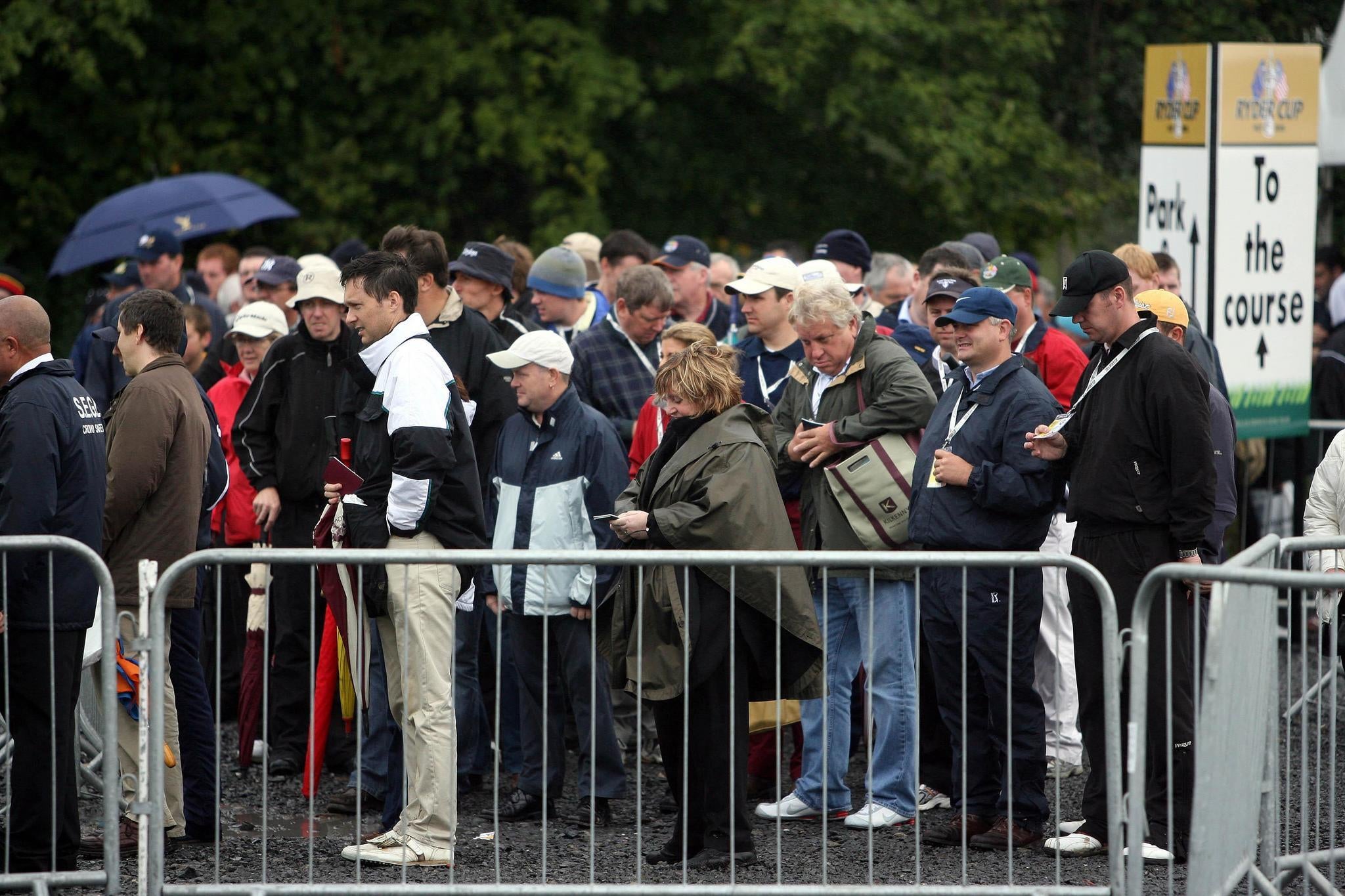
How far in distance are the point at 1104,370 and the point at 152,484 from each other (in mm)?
3628

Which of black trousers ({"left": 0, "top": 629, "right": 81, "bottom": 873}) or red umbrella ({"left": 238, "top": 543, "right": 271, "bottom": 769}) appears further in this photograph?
red umbrella ({"left": 238, "top": 543, "right": 271, "bottom": 769})

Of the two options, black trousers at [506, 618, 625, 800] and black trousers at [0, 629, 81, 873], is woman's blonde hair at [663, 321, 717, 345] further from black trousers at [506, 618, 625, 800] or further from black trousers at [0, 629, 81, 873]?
black trousers at [0, 629, 81, 873]

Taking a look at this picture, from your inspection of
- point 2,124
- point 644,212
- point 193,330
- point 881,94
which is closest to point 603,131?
point 644,212

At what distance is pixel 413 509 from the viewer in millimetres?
6242

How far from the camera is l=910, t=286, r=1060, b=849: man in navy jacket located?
6.41m

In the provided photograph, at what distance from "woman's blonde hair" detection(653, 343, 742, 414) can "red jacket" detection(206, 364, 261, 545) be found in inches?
108

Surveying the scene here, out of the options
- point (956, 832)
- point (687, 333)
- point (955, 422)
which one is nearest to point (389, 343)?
point (687, 333)

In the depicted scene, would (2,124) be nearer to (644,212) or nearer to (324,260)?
(644,212)

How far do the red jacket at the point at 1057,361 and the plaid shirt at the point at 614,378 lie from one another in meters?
1.88

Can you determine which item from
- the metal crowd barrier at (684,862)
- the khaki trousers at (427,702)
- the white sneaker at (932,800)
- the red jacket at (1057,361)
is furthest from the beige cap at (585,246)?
the metal crowd barrier at (684,862)

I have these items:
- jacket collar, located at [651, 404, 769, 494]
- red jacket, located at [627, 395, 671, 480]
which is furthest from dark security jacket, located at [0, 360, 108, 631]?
red jacket, located at [627, 395, 671, 480]

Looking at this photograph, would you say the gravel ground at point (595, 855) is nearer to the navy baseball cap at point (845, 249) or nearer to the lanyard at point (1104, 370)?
the lanyard at point (1104, 370)

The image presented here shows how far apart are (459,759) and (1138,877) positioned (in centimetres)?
332

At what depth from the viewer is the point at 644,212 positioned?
55.6 feet
